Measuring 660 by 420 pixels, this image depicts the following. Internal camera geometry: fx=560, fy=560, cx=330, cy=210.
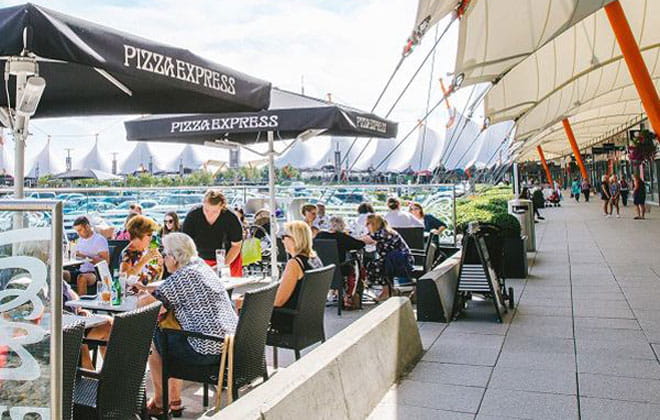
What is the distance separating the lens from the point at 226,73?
4605 mm

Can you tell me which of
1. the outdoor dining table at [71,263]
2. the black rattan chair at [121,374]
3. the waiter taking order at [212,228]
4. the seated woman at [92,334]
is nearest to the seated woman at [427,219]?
the waiter taking order at [212,228]

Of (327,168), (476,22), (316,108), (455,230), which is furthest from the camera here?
(327,168)

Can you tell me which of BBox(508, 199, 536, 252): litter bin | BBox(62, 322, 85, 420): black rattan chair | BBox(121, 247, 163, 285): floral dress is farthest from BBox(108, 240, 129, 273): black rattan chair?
BBox(508, 199, 536, 252): litter bin

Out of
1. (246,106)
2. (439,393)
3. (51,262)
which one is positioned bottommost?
(439,393)

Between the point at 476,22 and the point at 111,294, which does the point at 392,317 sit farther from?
the point at 476,22

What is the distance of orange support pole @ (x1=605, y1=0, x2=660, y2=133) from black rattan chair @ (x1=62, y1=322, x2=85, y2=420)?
54.9 feet

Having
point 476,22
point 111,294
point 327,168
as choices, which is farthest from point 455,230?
point 327,168

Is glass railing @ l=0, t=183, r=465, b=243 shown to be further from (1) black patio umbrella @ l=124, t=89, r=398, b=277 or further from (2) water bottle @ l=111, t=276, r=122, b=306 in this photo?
(2) water bottle @ l=111, t=276, r=122, b=306

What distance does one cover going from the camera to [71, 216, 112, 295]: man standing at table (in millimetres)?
7113

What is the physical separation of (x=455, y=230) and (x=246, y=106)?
634 centimetres

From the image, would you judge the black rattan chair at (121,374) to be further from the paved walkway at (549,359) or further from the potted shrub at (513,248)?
the potted shrub at (513,248)

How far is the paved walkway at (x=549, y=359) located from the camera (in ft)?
12.3

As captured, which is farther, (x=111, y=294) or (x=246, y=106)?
(x=246, y=106)

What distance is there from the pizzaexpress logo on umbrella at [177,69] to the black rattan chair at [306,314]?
1.66 m
